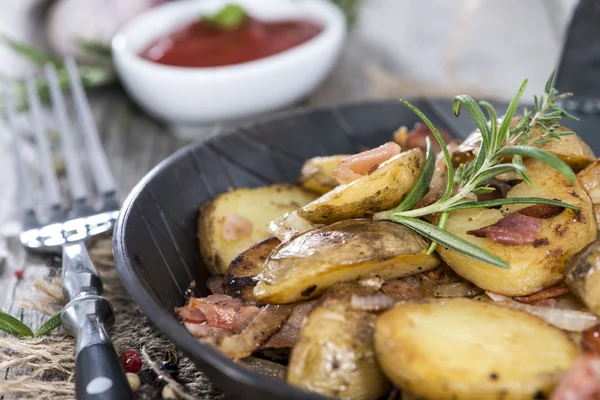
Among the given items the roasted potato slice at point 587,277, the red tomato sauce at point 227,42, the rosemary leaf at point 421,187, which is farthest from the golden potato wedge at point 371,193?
the red tomato sauce at point 227,42

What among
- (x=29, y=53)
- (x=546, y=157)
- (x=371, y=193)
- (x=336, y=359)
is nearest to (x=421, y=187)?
(x=371, y=193)

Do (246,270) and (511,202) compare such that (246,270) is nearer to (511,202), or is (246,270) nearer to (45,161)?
(511,202)

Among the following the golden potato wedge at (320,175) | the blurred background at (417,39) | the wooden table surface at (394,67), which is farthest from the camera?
the blurred background at (417,39)

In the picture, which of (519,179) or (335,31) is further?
(335,31)

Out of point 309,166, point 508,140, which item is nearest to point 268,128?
point 309,166

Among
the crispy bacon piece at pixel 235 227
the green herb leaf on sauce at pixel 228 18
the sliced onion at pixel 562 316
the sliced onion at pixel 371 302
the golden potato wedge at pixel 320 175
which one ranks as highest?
the green herb leaf on sauce at pixel 228 18

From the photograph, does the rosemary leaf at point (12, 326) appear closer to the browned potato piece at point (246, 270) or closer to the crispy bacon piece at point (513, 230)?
the browned potato piece at point (246, 270)

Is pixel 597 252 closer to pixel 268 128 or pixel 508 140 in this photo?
pixel 508 140
